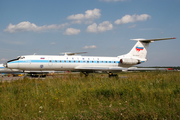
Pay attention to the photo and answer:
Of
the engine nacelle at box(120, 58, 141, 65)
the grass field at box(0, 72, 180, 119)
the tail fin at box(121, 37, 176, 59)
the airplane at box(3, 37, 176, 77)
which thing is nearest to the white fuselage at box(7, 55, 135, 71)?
the airplane at box(3, 37, 176, 77)

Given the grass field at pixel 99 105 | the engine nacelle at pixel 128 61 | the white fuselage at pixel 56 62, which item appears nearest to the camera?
the grass field at pixel 99 105

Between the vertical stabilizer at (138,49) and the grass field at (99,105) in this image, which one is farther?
the vertical stabilizer at (138,49)

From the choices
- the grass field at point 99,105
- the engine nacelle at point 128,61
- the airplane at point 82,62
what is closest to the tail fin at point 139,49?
the airplane at point 82,62

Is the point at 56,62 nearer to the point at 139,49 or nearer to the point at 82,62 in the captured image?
the point at 82,62

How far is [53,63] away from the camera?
21.0 m

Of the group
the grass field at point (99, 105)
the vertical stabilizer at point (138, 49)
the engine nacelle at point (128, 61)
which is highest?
the vertical stabilizer at point (138, 49)

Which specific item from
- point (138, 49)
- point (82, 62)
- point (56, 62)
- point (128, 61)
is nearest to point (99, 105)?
point (56, 62)

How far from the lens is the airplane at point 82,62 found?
2028cm

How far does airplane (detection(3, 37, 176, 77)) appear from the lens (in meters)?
20.3

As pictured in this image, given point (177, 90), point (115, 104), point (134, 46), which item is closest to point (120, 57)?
point (134, 46)

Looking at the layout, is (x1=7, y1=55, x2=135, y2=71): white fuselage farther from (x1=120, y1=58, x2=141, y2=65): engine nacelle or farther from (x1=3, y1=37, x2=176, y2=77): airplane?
(x1=120, y1=58, x2=141, y2=65): engine nacelle

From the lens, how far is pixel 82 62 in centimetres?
2222

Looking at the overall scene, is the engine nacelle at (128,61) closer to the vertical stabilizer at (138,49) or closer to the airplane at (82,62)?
the airplane at (82,62)

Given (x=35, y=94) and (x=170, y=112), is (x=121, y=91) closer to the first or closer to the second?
(x=170, y=112)
